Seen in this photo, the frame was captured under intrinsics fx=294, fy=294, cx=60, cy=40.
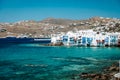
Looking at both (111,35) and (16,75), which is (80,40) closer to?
(111,35)

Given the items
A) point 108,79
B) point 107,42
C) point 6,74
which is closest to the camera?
point 108,79

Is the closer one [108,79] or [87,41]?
[108,79]

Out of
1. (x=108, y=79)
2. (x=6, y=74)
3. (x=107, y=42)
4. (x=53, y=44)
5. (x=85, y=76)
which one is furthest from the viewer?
(x=53, y=44)

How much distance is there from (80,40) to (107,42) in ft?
27.1

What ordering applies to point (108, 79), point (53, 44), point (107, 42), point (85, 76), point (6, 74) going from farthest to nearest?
point (53, 44), point (107, 42), point (6, 74), point (85, 76), point (108, 79)

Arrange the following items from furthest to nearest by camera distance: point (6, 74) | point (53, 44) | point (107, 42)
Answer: point (53, 44), point (107, 42), point (6, 74)

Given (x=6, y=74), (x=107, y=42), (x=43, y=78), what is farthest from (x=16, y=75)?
(x=107, y=42)

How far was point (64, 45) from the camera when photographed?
8306 centimetres

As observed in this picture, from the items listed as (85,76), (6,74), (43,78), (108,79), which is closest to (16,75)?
(6,74)

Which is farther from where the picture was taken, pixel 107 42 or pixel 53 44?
pixel 53 44

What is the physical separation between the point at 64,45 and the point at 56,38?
14.8ft

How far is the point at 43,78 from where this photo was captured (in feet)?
95.5

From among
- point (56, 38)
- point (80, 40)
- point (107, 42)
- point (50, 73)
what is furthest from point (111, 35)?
point (50, 73)

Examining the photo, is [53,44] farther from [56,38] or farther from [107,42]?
[107,42]
